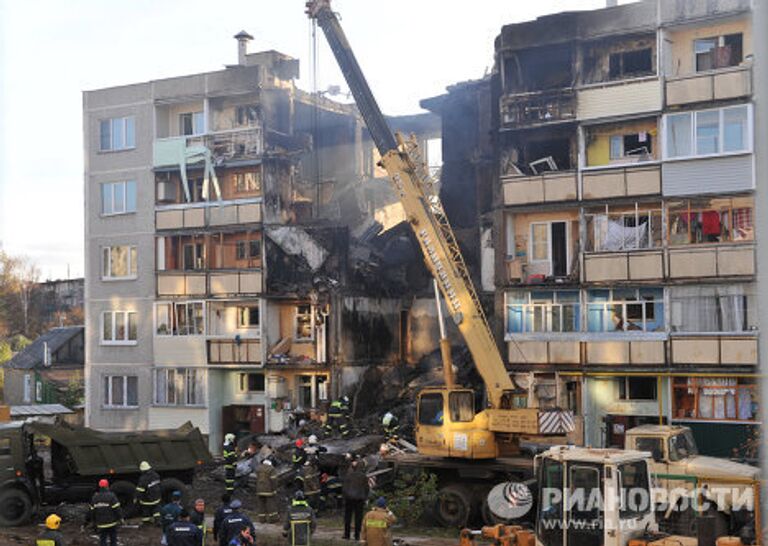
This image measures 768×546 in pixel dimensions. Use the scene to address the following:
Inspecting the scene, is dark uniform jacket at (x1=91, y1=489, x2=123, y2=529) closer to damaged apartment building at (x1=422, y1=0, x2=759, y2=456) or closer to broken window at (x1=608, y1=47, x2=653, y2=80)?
damaged apartment building at (x1=422, y1=0, x2=759, y2=456)

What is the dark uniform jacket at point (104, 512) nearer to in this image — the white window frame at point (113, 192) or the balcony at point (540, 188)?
the balcony at point (540, 188)

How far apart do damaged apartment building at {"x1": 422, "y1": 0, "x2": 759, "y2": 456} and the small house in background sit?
27.3m

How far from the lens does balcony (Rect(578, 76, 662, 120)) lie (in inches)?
1149

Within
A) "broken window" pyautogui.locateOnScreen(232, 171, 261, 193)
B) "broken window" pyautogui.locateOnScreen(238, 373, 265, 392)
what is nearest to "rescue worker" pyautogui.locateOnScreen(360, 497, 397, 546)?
"broken window" pyautogui.locateOnScreen(238, 373, 265, 392)

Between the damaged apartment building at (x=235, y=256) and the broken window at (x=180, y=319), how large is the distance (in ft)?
0.24

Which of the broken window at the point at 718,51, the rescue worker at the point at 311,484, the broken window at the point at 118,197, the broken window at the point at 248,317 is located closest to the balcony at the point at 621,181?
the broken window at the point at 718,51

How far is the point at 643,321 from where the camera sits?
29.4m

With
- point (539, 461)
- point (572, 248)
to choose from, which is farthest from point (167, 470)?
point (572, 248)

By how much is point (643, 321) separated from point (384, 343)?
12522 mm

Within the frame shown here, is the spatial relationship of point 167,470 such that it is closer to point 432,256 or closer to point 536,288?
point 432,256

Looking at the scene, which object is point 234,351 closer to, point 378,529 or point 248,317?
point 248,317

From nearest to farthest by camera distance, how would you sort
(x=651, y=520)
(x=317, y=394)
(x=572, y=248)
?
(x=651, y=520) < (x=572, y=248) < (x=317, y=394)

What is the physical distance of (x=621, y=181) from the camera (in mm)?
29500

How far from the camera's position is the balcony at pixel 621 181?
1145 inches
